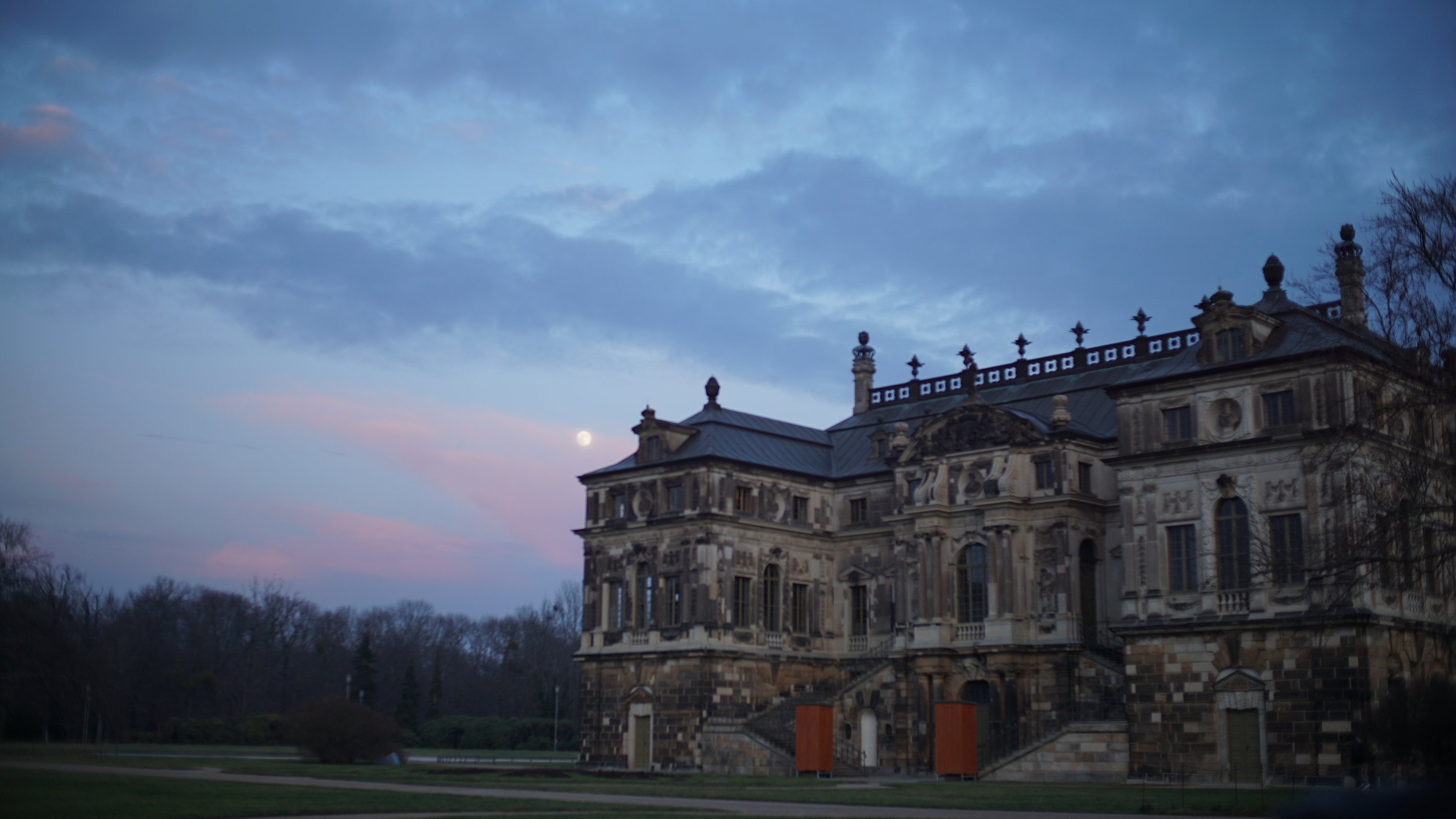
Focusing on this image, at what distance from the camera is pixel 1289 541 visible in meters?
40.1

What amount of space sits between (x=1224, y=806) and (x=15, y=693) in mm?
23351

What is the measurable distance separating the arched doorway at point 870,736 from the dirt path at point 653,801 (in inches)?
885

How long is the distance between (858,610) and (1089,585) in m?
11.7

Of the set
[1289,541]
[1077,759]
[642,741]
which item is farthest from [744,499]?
[1289,541]

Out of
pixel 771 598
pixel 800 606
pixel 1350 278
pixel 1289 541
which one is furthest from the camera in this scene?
pixel 800 606

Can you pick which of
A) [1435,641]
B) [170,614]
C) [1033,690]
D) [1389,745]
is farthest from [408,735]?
[1389,745]

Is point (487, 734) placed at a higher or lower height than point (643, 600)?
lower

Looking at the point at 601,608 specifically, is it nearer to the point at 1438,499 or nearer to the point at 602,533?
the point at 602,533

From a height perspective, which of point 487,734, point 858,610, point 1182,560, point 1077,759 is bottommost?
point 487,734

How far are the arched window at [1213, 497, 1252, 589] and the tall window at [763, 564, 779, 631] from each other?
20.8 m

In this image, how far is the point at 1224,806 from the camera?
2805 cm

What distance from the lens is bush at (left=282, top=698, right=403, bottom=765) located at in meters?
46.7

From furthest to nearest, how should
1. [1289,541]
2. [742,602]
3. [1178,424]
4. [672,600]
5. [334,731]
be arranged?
1. [672,600]
2. [742,602]
3. [334,731]
4. [1178,424]
5. [1289,541]

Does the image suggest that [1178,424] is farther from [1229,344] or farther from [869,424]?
[869,424]
